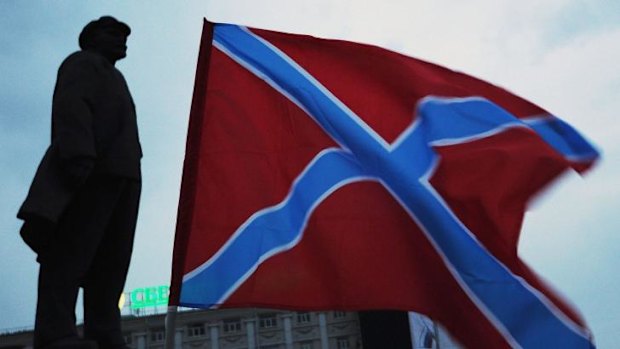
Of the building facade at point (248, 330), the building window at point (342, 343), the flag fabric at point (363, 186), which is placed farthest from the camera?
the building window at point (342, 343)

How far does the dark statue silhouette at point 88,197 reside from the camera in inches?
147

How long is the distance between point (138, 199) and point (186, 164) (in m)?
1.27

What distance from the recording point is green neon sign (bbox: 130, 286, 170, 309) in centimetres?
5047

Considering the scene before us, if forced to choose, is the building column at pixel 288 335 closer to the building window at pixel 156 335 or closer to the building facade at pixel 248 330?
the building facade at pixel 248 330

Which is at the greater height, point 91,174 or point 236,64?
point 236,64

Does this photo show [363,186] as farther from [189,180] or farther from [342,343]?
[342,343]

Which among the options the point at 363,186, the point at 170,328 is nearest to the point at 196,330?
the point at 363,186

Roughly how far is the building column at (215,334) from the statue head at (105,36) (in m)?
46.0

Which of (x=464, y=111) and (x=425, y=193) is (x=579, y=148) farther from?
(x=425, y=193)

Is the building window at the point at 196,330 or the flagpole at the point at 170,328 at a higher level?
the building window at the point at 196,330

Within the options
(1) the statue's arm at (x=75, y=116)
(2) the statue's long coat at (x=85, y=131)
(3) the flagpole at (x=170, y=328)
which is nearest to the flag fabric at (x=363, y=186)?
(3) the flagpole at (x=170, y=328)

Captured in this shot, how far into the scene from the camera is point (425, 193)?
5.79 metres

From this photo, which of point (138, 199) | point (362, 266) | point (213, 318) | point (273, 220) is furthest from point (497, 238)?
point (213, 318)

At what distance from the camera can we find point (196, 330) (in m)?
49.3
